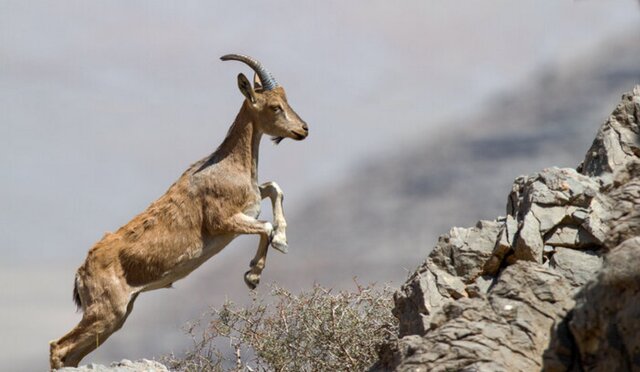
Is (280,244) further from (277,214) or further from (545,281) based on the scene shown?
(545,281)

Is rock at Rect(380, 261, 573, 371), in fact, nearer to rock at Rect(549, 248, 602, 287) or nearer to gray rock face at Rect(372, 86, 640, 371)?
gray rock face at Rect(372, 86, 640, 371)

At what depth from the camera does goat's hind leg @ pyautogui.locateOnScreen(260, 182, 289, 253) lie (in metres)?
12.8

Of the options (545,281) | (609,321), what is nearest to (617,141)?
(545,281)

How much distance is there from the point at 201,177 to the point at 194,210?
1.59ft

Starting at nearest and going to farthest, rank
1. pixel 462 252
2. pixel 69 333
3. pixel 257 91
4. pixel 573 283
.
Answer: pixel 573 283 < pixel 462 252 < pixel 69 333 < pixel 257 91

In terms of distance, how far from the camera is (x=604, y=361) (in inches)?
278

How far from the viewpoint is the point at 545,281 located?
26.6 ft

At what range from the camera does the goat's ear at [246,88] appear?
1338 cm

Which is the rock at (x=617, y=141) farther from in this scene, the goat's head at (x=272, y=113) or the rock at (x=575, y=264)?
the goat's head at (x=272, y=113)

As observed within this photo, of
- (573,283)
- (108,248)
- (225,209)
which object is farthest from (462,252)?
(108,248)

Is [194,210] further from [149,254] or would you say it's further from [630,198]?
[630,198]

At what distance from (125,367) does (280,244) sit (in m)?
2.64

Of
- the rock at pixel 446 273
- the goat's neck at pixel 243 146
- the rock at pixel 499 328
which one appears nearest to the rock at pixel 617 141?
the rock at pixel 446 273

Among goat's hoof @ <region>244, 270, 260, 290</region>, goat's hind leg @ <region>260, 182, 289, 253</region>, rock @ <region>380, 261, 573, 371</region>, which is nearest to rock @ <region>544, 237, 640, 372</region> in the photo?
rock @ <region>380, 261, 573, 371</region>
